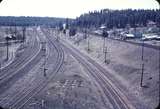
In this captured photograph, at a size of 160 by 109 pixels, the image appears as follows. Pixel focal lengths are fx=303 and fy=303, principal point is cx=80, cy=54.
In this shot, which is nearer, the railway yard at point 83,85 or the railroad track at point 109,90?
the railway yard at point 83,85

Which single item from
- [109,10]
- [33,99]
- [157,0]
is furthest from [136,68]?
[109,10]

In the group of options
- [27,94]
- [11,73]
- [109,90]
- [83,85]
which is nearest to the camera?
[27,94]

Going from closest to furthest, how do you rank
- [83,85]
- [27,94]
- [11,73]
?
[27,94]
[83,85]
[11,73]

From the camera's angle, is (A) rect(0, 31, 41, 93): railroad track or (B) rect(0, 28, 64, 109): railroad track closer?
(B) rect(0, 28, 64, 109): railroad track

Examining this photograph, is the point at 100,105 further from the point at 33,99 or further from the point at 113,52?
the point at 113,52

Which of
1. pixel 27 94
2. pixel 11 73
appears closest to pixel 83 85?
pixel 27 94

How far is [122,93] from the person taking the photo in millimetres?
19688

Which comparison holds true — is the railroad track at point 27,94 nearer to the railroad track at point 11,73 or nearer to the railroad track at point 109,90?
the railroad track at point 11,73

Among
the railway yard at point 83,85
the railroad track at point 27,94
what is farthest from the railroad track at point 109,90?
the railroad track at point 27,94

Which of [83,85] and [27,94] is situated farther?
[83,85]

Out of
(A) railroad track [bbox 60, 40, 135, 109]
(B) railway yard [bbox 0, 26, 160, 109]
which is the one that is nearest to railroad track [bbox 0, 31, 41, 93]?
(B) railway yard [bbox 0, 26, 160, 109]

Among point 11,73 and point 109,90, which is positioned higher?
point 11,73

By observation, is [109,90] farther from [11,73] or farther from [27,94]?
[11,73]

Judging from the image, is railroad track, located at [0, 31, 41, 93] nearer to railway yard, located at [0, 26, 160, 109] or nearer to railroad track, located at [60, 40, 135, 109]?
railway yard, located at [0, 26, 160, 109]
